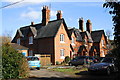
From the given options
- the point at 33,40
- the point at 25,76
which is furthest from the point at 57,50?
the point at 25,76

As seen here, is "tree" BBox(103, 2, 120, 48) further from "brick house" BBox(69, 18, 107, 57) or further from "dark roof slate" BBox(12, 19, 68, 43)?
"brick house" BBox(69, 18, 107, 57)

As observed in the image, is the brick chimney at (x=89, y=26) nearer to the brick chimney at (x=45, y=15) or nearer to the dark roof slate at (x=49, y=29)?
the brick chimney at (x=45, y=15)

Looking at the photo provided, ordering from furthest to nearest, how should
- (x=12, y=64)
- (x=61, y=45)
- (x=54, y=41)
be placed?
(x=61, y=45) → (x=54, y=41) → (x=12, y=64)

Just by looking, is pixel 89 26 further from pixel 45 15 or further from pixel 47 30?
pixel 47 30

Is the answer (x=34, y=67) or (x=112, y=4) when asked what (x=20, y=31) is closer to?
(x=34, y=67)

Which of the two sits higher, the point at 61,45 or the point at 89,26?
the point at 89,26

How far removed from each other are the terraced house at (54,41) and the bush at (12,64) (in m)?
17.3

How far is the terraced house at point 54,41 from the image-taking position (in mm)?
34250

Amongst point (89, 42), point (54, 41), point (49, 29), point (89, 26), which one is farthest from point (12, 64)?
point (89, 26)

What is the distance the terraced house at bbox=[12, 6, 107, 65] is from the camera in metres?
34.2

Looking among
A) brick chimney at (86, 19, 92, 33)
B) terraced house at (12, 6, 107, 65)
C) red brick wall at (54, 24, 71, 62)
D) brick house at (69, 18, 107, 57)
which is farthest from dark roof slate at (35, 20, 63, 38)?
brick chimney at (86, 19, 92, 33)

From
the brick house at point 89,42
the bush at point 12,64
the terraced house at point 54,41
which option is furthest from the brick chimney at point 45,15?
the bush at point 12,64

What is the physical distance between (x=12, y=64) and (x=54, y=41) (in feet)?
72.4

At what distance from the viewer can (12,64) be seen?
1194 cm
